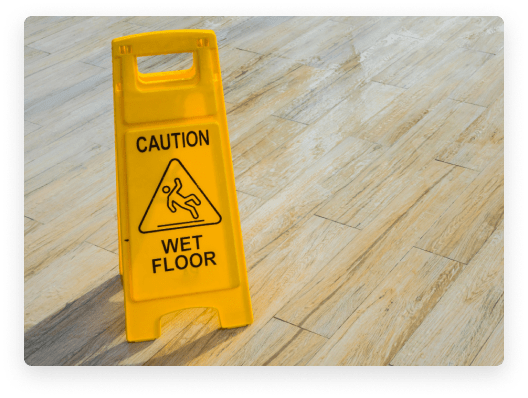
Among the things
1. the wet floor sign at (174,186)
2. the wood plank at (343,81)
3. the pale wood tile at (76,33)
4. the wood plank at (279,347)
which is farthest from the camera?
the pale wood tile at (76,33)

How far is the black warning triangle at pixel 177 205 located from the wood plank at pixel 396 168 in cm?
73

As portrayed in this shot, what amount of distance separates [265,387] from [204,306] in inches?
11.7

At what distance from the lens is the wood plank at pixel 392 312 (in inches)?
74.2

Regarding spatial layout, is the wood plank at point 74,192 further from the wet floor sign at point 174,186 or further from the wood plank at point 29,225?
the wet floor sign at point 174,186

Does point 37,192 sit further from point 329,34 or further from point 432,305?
point 329,34

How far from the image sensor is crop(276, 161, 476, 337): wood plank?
6.65 feet

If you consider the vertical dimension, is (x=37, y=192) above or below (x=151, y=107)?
below

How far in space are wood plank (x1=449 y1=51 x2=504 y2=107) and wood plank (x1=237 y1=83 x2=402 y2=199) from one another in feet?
1.08

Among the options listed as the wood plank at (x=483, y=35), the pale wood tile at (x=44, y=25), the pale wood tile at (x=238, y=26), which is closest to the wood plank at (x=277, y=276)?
the pale wood tile at (x=238, y=26)

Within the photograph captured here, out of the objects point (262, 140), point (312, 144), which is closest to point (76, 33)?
point (262, 140)

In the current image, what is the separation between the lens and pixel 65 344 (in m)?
1.92

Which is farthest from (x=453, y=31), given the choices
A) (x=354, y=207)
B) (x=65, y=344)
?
(x=65, y=344)

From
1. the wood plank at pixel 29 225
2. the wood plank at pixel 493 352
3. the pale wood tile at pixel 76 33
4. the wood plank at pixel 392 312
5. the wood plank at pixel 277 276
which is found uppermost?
the pale wood tile at pixel 76 33

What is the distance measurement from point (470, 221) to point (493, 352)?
65 cm
